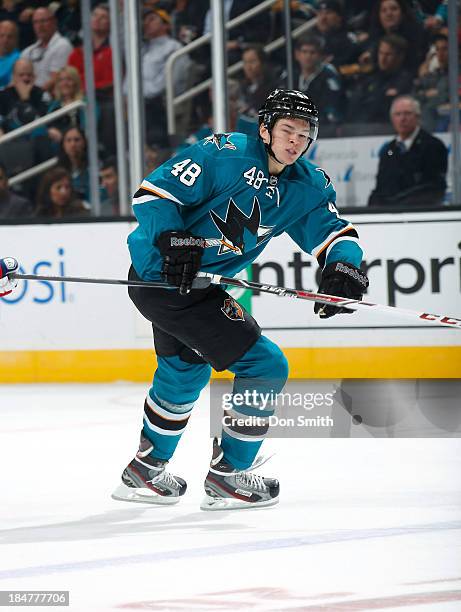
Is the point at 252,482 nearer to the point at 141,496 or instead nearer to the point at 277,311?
the point at 141,496

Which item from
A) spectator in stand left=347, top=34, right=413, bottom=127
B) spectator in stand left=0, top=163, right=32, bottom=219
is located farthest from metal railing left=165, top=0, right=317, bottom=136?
spectator in stand left=0, top=163, right=32, bottom=219

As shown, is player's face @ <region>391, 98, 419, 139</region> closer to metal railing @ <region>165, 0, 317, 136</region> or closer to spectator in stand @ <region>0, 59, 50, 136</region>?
metal railing @ <region>165, 0, 317, 136</region>

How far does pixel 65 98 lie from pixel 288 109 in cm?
354

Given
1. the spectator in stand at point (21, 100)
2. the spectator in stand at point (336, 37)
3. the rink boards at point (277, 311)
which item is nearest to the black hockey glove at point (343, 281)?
the rink boards at point (277, 311)

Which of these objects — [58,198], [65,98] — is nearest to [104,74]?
[65,98]

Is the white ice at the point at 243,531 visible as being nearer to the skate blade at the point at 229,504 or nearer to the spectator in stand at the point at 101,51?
the skate blade at the point at 229,504

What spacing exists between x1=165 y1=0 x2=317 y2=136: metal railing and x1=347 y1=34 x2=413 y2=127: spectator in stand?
1.37ft

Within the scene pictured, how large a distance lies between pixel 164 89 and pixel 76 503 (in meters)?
3.30

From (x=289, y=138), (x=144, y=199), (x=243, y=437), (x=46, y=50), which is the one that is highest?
(x=46, y=50)

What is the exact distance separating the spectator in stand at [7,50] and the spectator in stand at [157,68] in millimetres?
886

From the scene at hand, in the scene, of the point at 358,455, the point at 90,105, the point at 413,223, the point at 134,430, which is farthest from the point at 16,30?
the point at 358,455

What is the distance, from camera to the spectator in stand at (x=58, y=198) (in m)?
6.00

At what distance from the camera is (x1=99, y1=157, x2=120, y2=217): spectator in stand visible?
19.1ft

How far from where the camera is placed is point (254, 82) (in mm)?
6094
